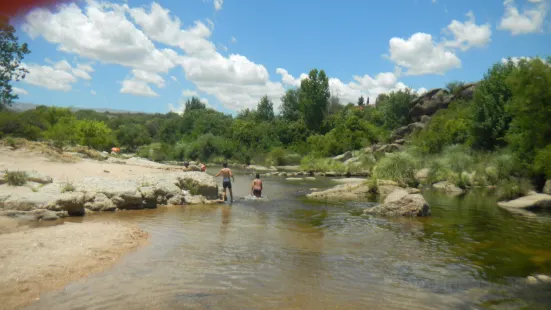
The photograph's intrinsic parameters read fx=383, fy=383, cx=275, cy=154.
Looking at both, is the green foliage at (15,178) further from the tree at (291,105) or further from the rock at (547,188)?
the tree at (291,105)

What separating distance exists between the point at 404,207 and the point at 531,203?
838cm

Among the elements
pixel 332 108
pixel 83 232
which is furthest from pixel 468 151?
pixel 332 108

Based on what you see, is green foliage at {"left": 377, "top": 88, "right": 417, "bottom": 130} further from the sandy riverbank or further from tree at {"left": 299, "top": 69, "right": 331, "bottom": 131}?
the sandy riverbank

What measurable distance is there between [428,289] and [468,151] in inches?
1412

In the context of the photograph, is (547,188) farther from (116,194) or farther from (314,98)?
(314,98)

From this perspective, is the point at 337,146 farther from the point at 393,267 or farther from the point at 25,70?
the point at 393,267

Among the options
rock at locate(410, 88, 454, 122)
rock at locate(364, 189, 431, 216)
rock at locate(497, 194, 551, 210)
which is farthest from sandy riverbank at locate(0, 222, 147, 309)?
rock at locate(410, 88, 454, 122)

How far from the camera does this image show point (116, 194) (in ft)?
52.0

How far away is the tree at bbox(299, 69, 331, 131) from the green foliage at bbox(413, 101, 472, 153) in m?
32.3

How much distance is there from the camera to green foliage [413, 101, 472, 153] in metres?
46.4

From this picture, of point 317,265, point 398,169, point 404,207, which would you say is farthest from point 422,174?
point 317,265

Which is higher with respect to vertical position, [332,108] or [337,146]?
[332,108]

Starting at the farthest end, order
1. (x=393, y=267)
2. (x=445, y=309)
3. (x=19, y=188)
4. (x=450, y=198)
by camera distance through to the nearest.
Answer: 1. (x=450, y=198)
2. (x=19, y=188)
3. (x=393, y=267)
4. (x=445, y=309)

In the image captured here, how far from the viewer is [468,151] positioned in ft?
129
